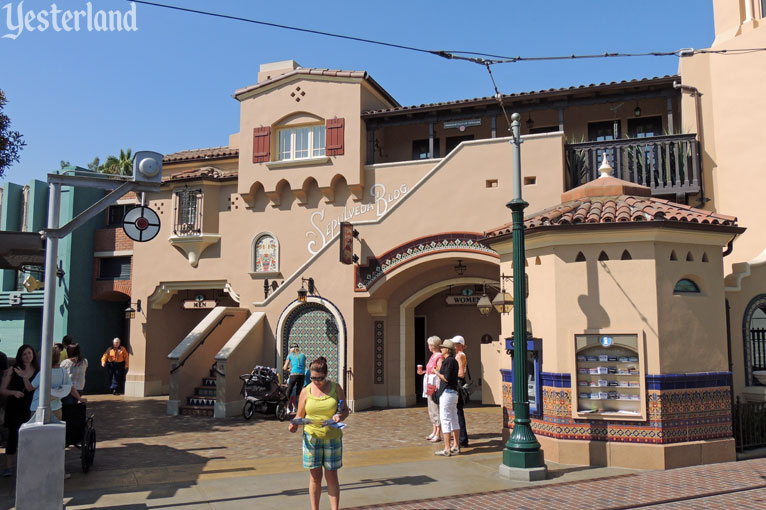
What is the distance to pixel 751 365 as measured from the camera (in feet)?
37.9

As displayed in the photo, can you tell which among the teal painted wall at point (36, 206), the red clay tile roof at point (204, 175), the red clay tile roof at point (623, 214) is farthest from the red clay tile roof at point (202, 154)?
the red clay tile roof at point (623, 214)

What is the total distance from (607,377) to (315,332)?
8.65m

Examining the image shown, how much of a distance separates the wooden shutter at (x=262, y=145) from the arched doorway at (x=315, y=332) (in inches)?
210

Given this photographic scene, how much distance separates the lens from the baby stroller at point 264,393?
49.5 feet

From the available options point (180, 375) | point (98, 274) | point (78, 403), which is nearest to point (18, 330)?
point (98, 274)

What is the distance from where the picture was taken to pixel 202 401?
634 inches

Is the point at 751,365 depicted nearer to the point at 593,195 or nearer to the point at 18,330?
the point at 593,195

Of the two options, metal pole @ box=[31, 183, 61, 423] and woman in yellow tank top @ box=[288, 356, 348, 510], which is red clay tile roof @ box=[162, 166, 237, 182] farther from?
woman in yellow tank top @ box=[288, 356, 348, 510]

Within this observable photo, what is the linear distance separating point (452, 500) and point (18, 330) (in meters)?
20.8

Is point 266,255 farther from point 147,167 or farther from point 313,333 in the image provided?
point 147,167

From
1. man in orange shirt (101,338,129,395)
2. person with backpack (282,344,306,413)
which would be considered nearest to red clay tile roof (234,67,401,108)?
person with backpack (282,344,306,413)

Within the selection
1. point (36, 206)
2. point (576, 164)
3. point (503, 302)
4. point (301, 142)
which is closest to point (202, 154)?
point (301, 142)

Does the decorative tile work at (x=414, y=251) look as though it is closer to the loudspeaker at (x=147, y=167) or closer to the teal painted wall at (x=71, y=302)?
the loudspeaker at (x=147, y=167)

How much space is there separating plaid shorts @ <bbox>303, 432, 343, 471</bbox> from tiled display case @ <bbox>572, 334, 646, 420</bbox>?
4.73 meters
